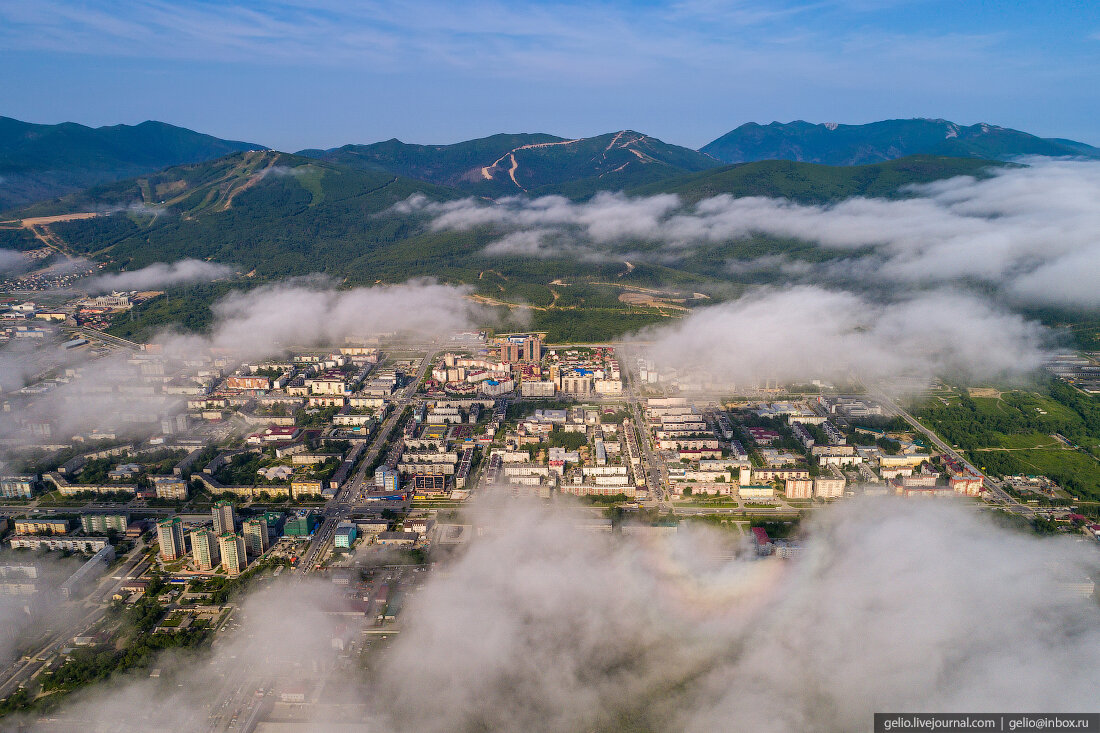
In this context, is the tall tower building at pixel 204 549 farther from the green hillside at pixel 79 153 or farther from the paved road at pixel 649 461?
the green hillside at pixel 79 153

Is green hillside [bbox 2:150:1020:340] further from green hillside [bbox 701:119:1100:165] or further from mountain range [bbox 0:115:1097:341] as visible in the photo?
green hillside [bbox 701:119:1100:165]

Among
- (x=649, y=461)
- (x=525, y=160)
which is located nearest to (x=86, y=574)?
(x=649, y=461)

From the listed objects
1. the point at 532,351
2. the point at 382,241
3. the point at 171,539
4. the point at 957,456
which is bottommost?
the point at 957,456

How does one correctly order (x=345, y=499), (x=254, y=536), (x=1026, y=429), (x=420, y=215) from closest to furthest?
(x=254, y=536) < (x=345, y=499) < (x=1026, y=429) < (x=420, y=215)

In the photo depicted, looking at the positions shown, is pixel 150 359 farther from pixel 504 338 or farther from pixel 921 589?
pixel 921 589

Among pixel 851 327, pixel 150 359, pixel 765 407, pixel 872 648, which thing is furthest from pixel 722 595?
pixel 150 359

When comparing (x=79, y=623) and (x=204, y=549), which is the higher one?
(x=204, y=549)

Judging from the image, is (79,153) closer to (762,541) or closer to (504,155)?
(504,155)
